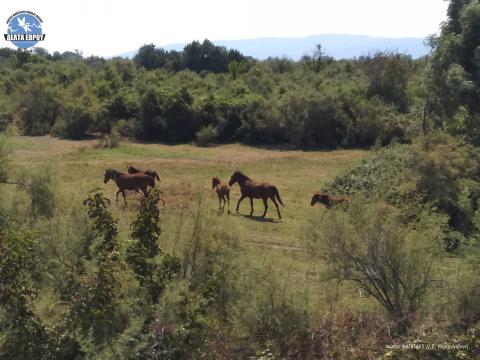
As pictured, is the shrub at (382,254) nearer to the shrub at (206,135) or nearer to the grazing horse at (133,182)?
the grazing horse at (133,182)

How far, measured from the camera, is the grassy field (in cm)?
1045

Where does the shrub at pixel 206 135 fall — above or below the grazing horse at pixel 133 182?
above

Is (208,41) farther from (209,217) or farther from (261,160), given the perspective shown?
(209,217)

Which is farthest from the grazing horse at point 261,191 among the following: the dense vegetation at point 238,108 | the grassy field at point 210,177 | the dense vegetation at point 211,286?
the dense vegetation at point 238,108

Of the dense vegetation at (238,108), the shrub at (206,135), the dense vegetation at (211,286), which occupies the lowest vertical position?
the dense vegetation at (211,286)

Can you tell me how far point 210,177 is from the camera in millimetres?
27312

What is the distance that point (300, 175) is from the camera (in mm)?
29438

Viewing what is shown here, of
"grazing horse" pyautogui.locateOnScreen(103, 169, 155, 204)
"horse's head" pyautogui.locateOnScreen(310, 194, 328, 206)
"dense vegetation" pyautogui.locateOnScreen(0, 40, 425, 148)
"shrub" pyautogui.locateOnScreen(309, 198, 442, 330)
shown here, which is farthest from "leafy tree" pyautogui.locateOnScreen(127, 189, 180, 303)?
"dense vegetation" pyautogui.locateOnScreen(0, 40, 425, 148)

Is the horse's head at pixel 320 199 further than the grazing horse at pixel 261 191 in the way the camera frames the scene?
No

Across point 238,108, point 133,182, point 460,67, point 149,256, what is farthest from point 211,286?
point 238,108

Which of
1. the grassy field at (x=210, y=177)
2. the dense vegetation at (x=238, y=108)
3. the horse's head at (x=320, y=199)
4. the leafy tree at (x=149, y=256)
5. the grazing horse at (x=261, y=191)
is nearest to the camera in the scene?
the leafy tree at (x=149, y=256)

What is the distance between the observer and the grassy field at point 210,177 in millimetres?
10445

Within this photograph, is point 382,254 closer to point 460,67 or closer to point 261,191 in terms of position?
point 261,191

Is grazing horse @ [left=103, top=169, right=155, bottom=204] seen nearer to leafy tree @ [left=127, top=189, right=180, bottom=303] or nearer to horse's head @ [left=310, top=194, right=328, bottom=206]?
horse's head @ [left=310, top=194, right=328, bottom=206]
